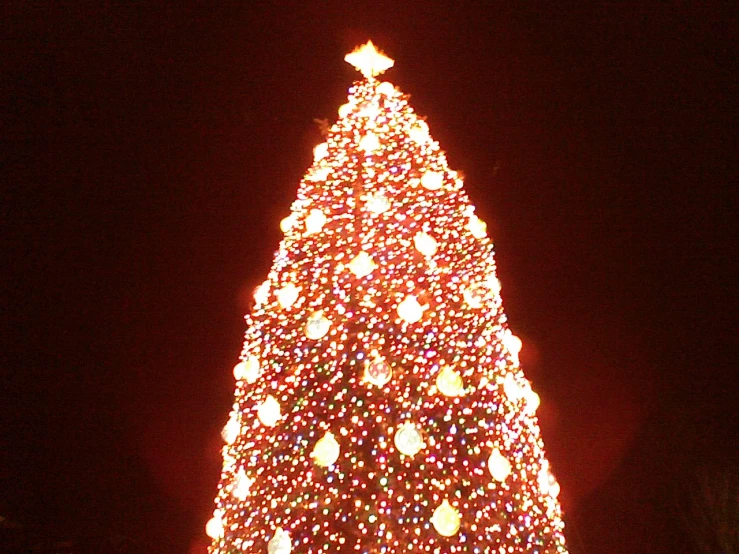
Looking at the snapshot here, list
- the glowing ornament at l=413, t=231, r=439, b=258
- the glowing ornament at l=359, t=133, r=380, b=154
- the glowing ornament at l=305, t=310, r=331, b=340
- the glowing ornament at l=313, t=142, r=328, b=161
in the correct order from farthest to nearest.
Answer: the glowing ornament at l=313, t=142, r=328, b=161, the glowing ornament at l=359, t=133, r=380, b=154, the glowing ornament at l=413, t=231, r=439, b=258, the glowing ornament at l=305, t=310, r=331, b=340

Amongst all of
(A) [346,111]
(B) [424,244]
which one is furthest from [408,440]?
(A) [346,111]

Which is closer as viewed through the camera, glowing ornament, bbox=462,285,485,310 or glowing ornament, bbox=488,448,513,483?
glowing ornament, bbox=488,448,513,483

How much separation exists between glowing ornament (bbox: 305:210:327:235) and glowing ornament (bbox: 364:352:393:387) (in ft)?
2.37

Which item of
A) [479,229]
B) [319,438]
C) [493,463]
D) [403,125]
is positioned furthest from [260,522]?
[403,125]

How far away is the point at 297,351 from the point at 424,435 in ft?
2.10

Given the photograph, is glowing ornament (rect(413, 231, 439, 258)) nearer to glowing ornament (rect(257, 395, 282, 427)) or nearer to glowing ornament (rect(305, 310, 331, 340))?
glowing ornament (rect(305, 310, 331, 340))

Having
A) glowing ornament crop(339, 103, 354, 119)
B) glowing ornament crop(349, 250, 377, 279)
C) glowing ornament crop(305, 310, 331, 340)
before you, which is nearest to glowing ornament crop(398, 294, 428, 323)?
glowing ornament crop(349, 250, 377, 279)

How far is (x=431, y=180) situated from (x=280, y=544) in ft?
5.48

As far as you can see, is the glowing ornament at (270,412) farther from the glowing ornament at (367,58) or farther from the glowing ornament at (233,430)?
the glowing ornament at (367,58)

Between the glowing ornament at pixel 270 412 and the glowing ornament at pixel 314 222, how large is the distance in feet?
2.50

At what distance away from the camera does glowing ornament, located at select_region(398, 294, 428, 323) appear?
2.86 m

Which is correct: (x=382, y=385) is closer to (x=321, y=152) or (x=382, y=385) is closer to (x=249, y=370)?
(x=249, y=370)

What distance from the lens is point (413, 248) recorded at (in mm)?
3051

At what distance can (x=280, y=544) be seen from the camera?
264 centimetres
